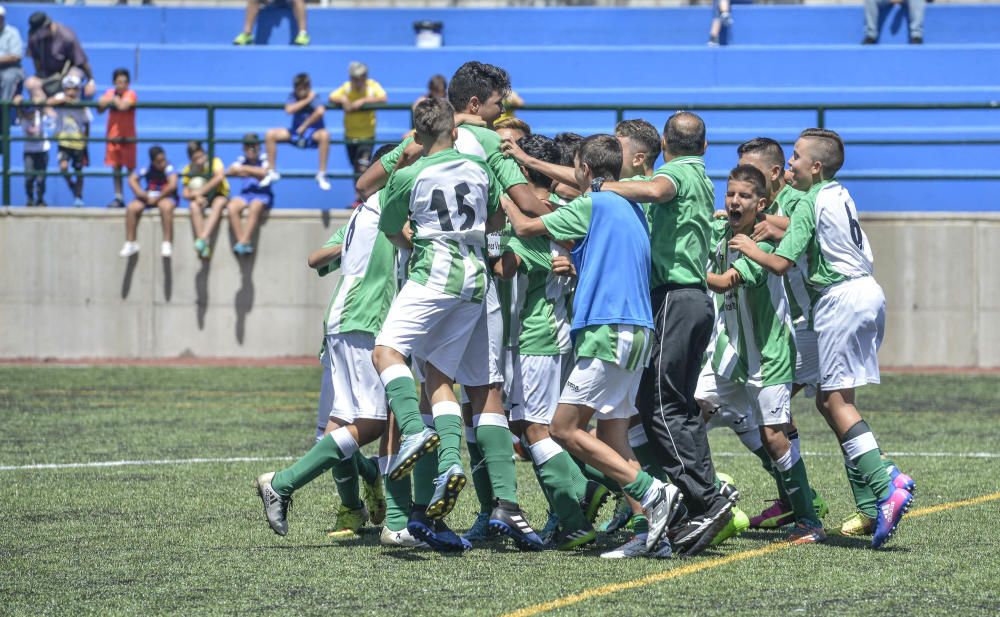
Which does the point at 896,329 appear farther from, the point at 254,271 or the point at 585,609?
the point at 585,609

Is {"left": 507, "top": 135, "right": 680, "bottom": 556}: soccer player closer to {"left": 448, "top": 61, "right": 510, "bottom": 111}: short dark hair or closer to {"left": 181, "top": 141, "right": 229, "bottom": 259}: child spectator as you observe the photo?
{"left": 448, "top": 61, "right": 510, "bottom": 111}: short dark hair

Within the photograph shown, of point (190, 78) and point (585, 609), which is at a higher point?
point (190, 78)

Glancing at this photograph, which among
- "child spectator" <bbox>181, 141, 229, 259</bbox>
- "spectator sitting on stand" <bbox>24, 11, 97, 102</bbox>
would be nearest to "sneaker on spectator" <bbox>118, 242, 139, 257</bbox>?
"child spectator" <bbox>181, 141, 229, 259</bbox>

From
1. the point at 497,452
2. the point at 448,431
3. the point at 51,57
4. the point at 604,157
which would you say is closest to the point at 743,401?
the point at 497,452

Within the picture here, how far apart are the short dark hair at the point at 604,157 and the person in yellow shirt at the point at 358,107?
12.0 metres

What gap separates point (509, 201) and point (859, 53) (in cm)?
1669

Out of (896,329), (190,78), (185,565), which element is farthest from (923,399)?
(190,78)

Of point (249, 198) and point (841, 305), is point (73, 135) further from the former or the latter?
point (841, 305)

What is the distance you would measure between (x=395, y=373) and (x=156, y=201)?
1216 cm

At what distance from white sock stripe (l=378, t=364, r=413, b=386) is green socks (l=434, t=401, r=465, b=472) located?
0.25 meters

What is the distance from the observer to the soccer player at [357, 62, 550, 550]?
295 inches

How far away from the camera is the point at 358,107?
1909 centimetres

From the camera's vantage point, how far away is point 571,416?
281 inches

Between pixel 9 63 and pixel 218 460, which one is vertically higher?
pixel 9 63
